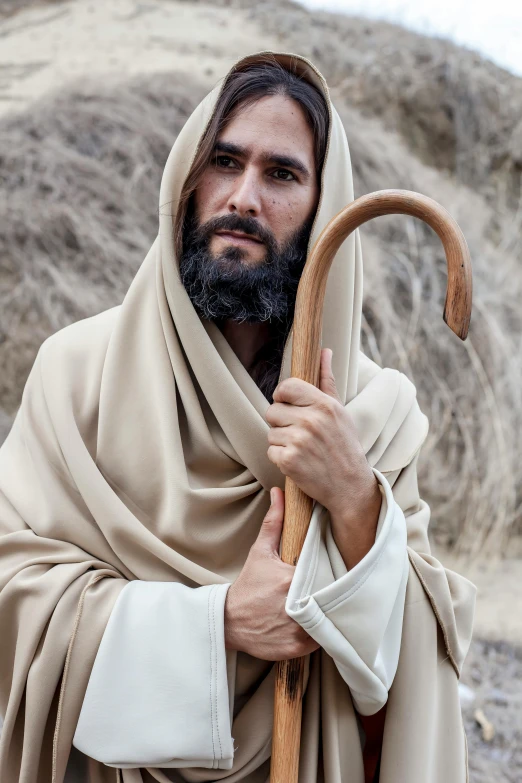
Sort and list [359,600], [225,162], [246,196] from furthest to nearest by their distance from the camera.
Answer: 1. [225,162]
2. [246,196]
3. [359,600]

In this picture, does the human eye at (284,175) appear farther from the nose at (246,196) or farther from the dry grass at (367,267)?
the dry grass at (367,267)

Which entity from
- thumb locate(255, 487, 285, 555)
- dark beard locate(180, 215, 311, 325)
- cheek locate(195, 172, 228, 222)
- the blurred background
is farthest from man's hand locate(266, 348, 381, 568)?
the blurred background

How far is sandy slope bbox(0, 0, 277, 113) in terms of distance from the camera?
8.36m

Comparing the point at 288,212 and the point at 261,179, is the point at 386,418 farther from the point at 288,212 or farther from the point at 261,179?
the point at 261,179

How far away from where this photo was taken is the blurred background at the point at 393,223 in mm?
5770

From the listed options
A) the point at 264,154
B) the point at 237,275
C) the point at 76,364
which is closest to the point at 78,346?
the point at 76,364

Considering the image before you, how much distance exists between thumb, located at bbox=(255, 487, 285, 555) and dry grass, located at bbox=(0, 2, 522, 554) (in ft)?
13.1

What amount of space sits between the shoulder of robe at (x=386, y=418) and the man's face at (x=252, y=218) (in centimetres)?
32

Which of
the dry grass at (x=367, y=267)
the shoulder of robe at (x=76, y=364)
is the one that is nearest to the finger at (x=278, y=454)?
the shoulder of robe at (x=76, y=364)

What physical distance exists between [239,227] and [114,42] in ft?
26.7

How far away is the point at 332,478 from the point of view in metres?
1.77

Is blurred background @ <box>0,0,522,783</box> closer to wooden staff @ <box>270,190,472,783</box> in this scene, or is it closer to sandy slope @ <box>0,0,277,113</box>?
sandy slope @ <box>0,0,277,113</box>

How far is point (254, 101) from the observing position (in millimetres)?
2137

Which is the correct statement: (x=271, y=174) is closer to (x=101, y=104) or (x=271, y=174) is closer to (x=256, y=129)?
(x=256, y=129)
